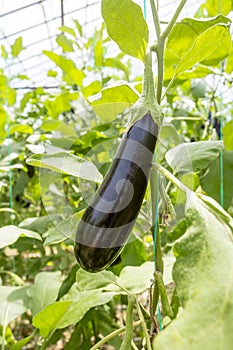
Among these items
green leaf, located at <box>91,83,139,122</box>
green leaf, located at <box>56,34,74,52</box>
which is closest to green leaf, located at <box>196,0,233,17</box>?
green leaf, located at <box>91,83,139,122</box>

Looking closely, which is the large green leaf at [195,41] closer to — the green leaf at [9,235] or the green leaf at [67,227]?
the green leaf at [67,227]

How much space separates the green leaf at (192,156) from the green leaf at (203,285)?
0.73 feet

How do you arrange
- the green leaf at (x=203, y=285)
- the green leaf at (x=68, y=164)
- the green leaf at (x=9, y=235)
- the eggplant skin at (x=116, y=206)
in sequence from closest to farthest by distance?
the green leaf at (x=203, y=285), the eggplant skin at (x=116, y=206), the green leaf at (x=68, y=164), the green leaf at (x=9, y=235)

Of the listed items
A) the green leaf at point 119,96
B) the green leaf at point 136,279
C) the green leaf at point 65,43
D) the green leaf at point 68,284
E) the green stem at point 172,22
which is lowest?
the green leaf at point 68,284

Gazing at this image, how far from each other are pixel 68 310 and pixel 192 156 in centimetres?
27

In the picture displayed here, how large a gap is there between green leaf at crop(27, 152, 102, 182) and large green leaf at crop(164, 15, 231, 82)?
136 mm

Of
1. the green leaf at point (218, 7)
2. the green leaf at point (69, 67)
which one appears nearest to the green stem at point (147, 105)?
the green leaf at point (218, 7)

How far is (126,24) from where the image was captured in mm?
517

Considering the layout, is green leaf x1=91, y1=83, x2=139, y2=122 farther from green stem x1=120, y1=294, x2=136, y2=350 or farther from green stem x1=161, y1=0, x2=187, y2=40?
green stem x1=120, y1=294, x2=136, y2=350

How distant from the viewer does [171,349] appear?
28cm

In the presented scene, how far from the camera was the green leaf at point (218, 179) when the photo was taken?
40.4 inches

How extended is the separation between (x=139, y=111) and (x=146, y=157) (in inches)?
1.7

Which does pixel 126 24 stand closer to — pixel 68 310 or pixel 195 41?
pixel 195 41

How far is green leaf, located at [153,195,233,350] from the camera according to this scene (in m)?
0.28
